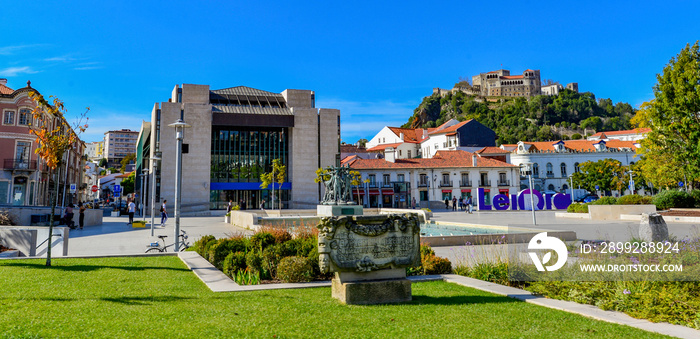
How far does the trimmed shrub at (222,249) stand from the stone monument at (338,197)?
12894 millimetres

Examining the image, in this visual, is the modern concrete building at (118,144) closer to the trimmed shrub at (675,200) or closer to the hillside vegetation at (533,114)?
the hillside vegetation at (533,114)

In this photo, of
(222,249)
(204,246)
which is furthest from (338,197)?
(222,249)

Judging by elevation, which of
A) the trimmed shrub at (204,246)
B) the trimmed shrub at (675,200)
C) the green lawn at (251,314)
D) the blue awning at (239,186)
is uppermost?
the blue awning at (239,186)

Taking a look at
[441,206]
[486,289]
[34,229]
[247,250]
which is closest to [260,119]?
[441,206]

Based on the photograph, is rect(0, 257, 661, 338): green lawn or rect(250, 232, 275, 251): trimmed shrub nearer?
rect(0, 257, 661, 338): green lawn

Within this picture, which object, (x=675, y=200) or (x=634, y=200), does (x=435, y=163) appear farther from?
(x=675, y=200)

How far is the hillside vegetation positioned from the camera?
417ft

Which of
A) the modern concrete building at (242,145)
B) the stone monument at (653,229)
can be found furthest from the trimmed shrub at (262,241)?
the modern concrete building at (242,145)

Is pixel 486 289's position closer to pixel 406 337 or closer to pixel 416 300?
pixel 416 300

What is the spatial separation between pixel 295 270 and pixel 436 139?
78.1 m

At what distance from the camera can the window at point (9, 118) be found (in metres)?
34.1

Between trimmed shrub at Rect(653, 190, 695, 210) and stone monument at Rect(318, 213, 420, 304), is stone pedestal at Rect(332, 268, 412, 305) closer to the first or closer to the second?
stone monument at Rect(318, 213, 420, 304)

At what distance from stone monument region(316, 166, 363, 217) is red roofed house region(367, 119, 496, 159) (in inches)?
1751

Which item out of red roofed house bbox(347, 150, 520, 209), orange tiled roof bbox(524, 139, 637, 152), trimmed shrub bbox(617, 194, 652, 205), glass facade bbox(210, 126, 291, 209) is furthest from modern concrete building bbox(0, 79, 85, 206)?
orange tiled roof bbox(524, 139, 637, 152)
